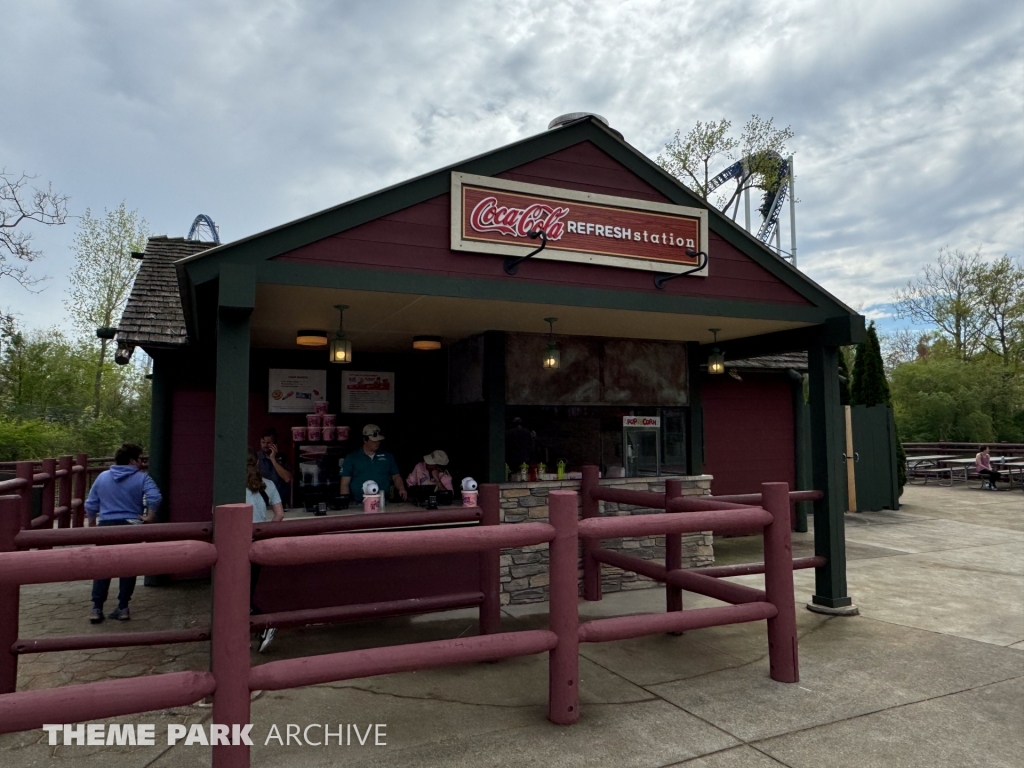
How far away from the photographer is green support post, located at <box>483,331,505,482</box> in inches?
274

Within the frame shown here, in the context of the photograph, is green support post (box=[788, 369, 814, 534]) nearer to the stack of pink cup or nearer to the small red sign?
the small red sign

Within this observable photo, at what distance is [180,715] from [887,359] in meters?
43.2

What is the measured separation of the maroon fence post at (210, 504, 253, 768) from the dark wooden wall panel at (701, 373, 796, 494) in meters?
8.56

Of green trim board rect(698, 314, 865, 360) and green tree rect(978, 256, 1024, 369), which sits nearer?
green trim board rect(698, 314, 865, 360)

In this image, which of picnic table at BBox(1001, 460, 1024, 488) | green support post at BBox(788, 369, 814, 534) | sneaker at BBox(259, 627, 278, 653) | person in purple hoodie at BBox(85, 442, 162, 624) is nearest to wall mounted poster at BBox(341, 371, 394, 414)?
person in purple hoodie at BBox(85, 442, 162, 624)

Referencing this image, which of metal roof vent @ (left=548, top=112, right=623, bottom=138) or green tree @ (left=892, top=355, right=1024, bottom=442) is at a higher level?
metal roof vent @ (left=548, top=112, right=623, bottom=138)

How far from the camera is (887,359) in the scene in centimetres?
3953

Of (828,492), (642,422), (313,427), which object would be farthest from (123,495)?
(828,492)

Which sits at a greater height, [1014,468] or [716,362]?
[716,362]

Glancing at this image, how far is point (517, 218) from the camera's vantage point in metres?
5.16

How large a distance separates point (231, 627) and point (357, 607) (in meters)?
1.86

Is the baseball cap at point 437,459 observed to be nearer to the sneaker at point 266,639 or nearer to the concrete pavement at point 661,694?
the concrete pavement at point 661,694

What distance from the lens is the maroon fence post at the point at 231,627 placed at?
9.88 ft

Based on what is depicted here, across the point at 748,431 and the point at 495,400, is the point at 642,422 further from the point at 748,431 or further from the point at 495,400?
the point at 748,431
